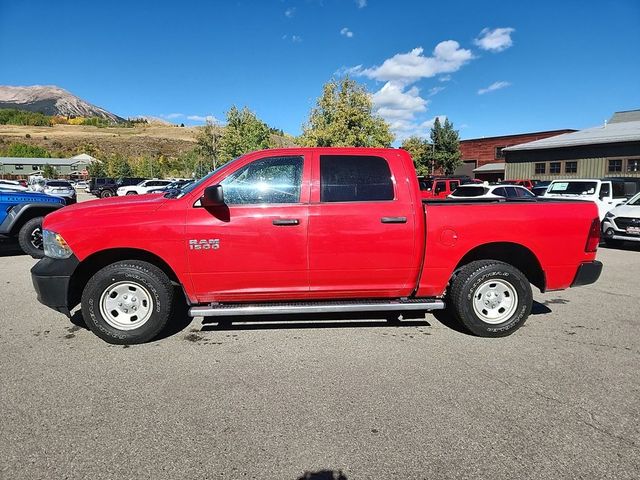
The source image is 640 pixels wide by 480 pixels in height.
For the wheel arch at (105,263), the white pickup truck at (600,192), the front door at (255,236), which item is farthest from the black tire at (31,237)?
the white pickup truck at (600,192)

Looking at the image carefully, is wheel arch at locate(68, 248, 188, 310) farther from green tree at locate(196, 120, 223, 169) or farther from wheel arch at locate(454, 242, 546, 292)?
green tree at locate(196, 120, 223, 169)

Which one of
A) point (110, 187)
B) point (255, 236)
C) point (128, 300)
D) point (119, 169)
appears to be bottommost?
point (128, 300)

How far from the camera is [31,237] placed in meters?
8.73

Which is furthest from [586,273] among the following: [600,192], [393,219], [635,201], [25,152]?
[25,152]

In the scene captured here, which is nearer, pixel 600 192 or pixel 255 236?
pixel 255 236

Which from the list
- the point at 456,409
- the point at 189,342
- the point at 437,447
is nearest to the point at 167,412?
the point at 189,342

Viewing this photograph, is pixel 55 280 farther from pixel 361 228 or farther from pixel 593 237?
pixel 593 237

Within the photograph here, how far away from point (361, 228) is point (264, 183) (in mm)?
1069

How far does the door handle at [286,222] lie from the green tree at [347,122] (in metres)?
26.2

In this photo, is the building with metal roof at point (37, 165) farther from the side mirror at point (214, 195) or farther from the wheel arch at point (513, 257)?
the wheel arch at point (513, 257)

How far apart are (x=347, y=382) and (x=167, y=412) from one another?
1.38 metres

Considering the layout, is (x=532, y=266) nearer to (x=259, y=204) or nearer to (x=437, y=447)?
(x=437, y=447)

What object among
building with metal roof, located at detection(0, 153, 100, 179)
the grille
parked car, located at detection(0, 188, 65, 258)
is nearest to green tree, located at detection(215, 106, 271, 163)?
parked car, located at detection(0, 188, 65, 258)

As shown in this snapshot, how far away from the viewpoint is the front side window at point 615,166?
28906mm
